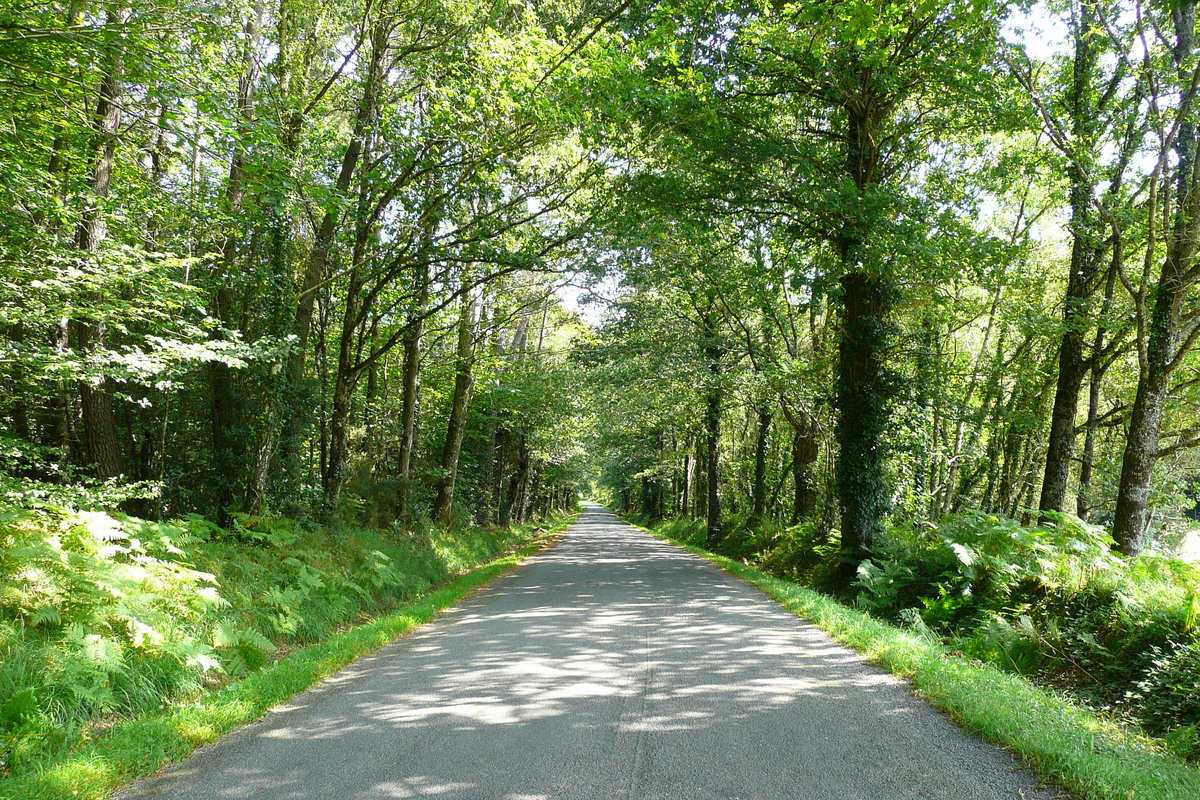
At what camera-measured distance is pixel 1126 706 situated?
5.63 metres

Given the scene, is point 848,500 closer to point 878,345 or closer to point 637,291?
point 878,345

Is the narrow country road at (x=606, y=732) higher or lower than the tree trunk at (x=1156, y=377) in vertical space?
lower

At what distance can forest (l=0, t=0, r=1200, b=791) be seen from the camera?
239 inches

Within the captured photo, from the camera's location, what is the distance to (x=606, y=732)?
434 centimetres

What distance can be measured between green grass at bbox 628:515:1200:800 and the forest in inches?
36.6

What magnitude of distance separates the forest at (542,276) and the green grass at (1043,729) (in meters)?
0.93

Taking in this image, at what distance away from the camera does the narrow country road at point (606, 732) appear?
357 centimetres

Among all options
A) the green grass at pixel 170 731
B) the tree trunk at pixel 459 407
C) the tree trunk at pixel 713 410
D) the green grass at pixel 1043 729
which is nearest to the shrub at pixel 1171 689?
the green grass at pixel 1043 729

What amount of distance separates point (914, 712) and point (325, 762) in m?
4.22

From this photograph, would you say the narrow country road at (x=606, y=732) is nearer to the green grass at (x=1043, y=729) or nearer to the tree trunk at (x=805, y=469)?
the green grass at (x=1043, y=729)

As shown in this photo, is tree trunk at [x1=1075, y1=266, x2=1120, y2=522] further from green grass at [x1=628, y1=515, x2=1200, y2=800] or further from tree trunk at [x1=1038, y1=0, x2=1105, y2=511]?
green grass at [x1=628, y1=515, x2=1200, y2=800]

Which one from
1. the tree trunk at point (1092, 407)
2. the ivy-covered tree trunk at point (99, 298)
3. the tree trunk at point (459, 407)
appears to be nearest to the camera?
the ivy-covered tree trunk at point (99, 298)

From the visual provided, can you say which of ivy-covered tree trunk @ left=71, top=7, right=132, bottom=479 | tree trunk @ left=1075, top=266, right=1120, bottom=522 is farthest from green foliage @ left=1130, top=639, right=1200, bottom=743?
ivy-covered tree trunk @ left=71, top=7, right=132, bottom=479

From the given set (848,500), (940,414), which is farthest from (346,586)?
(940,414)
